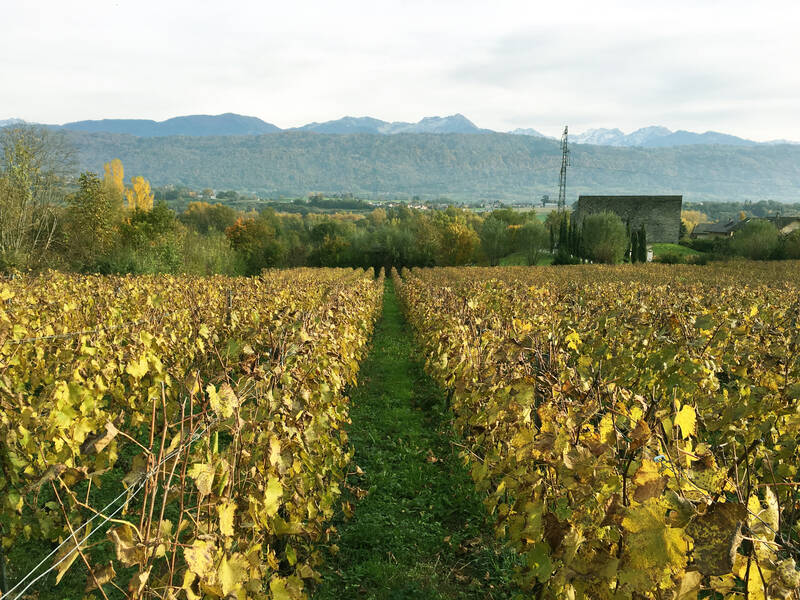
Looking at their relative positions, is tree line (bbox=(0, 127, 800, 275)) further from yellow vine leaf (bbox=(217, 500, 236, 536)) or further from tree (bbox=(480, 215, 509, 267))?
yellow vine leaf (bbox=(217, 500, 236, 536))

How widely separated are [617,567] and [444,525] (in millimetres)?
3337

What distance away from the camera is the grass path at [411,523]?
397 cm

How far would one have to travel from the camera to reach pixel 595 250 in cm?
4838

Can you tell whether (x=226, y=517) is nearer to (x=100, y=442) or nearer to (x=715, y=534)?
Answer: (x=100, y=442)

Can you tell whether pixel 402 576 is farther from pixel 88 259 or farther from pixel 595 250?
pixel 595 250

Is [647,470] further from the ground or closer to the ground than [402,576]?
further from the ground

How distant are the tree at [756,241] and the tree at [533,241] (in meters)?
17.6

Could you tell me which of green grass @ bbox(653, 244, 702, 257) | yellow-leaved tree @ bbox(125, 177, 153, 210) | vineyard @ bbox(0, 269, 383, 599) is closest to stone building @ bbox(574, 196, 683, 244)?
green grass @ bbox(653, 244, 702, 257)

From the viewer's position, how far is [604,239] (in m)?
48.2

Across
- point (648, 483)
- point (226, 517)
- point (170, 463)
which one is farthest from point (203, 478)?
point (648, 483)

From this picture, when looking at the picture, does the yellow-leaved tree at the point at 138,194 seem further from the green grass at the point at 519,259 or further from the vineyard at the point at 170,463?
the vineyard at the point at 170,463

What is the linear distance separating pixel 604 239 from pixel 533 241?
8440 mm

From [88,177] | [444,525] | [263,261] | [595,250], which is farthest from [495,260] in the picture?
[444,525]

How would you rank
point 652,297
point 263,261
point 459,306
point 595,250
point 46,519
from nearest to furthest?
point 46,519
point 459,306
point 652,297
point 595,250
point 263,261
